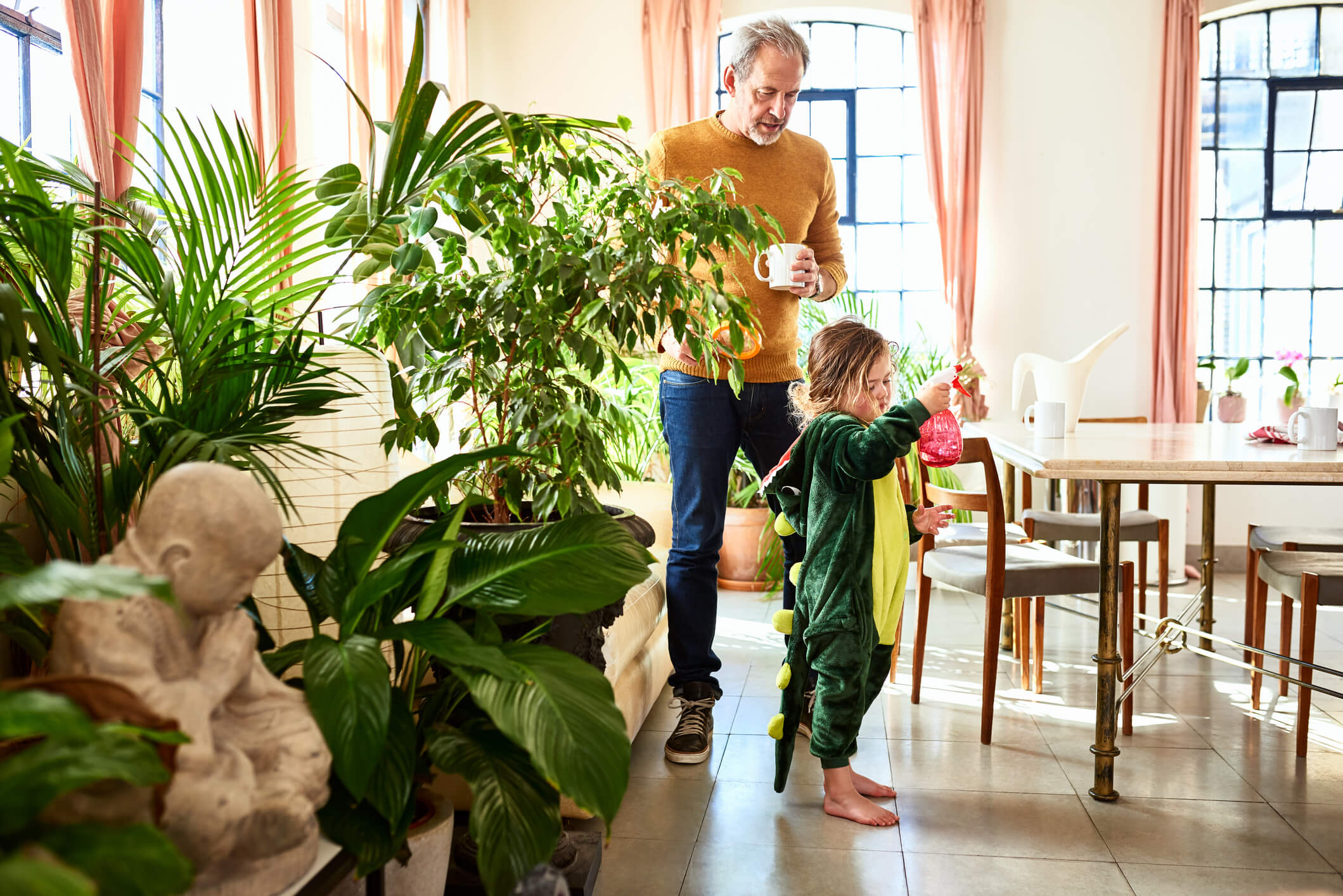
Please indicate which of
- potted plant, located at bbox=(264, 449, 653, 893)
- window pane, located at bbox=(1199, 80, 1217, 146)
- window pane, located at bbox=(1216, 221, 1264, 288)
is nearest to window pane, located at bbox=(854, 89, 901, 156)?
window pane, located at bbox=(1199, 80, 1217, 146)

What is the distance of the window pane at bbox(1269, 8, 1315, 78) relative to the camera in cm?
541

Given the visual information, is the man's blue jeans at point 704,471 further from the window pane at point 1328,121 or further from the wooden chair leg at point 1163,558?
the window pane at point 1328,121

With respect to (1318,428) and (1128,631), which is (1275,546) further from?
(1318,428)

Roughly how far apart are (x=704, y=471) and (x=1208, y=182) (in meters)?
4.42

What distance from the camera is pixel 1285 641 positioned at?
287cm

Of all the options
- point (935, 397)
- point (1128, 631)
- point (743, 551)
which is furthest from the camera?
point (743, 551)

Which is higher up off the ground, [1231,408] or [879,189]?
[879,189]

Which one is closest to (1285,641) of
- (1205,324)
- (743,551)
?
(743,551)

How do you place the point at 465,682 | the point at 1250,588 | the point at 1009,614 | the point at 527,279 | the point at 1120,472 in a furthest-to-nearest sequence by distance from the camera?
the point at 1009,614 → the point at 1250,588 → the point at 1120,472 → the point at 527,279 → the point at 465,682

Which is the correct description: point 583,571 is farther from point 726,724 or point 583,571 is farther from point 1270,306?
point 1270,306

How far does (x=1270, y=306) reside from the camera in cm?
555

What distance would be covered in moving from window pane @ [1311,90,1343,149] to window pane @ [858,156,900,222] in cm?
221

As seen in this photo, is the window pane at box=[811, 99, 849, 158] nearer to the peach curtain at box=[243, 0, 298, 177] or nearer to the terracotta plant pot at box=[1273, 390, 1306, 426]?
the peach curtain at box=[243, 0, 298, 177]

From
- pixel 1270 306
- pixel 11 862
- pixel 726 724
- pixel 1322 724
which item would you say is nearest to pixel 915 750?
pixel 726 724
